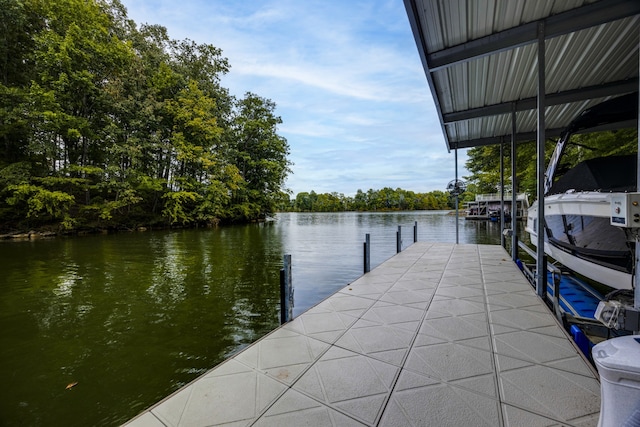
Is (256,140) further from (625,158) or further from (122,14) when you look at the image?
(625,158)

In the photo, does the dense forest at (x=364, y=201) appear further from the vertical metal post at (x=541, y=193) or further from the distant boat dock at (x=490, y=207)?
the vertical metal post at (x=541, y=193)

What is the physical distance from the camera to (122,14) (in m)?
19.5

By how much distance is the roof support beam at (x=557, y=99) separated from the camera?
496 cm

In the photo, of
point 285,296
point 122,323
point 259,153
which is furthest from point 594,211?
point 259,153

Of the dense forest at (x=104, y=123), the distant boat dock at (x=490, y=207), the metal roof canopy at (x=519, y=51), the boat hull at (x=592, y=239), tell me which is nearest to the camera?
the metal roof canopy at (x=519, y=51)

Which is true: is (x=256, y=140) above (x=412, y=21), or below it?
above

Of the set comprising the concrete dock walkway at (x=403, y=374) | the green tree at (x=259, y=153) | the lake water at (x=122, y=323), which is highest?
the green tree at (x=259, y=153)

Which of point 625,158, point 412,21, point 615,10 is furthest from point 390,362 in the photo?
point 625,158

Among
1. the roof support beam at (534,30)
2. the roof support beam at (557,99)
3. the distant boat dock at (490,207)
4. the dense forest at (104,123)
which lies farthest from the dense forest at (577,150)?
the dense forest at (104,123)

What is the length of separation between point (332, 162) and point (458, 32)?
6687cm

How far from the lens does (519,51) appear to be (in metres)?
4.12

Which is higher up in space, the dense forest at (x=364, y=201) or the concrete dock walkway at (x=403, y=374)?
the dense forest at (x=364, y=201)

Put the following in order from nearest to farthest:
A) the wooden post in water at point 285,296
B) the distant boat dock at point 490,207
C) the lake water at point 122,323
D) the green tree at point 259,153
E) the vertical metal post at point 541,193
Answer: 1. the lake water at point 122,323
2. the wooden post in water at point 285,296
3. the vertical metal post at point 541,193
4. the green tree at point 259,153
5. the distant boat dock at point 490,207

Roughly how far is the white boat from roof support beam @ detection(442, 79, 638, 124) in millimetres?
773
